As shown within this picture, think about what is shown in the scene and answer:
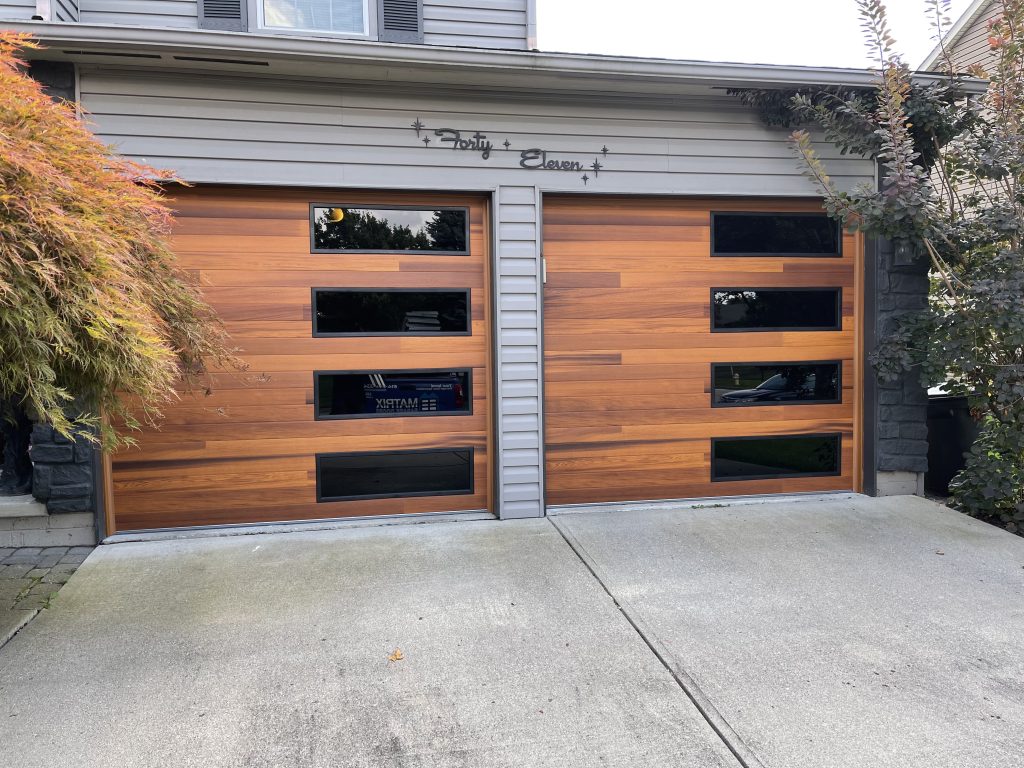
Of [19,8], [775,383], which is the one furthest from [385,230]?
[775,383]

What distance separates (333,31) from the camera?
5055 mm

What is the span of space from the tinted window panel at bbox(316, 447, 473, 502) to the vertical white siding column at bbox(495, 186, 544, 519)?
32 cm

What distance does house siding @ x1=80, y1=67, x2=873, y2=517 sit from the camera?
175 inches

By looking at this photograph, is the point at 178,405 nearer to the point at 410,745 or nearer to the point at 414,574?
the point at 414,574

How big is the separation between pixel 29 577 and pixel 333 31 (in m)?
4.12

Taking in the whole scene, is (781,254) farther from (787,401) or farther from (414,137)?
(414,137)

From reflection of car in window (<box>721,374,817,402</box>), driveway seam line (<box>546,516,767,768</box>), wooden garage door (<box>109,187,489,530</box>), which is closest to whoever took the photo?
driveway seam line (<box>546,516,767,768</box>)

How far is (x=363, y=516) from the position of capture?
16.2 ft

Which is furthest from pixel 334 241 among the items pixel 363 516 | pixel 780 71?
pixel 780 71

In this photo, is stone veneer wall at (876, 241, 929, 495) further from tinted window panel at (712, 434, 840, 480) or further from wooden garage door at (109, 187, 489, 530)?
wooden garage door at (109, 187, 489, 530)

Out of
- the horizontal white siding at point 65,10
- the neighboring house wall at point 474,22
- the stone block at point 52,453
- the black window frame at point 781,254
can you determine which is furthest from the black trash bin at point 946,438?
the horizontal white siding at point 65,10

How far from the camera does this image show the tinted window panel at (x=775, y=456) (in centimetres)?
536

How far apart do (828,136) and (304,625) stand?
471cm

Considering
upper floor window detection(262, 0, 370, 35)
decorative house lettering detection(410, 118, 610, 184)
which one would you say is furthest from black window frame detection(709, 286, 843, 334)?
upper floor window detection(262, 0, 370, 35)
